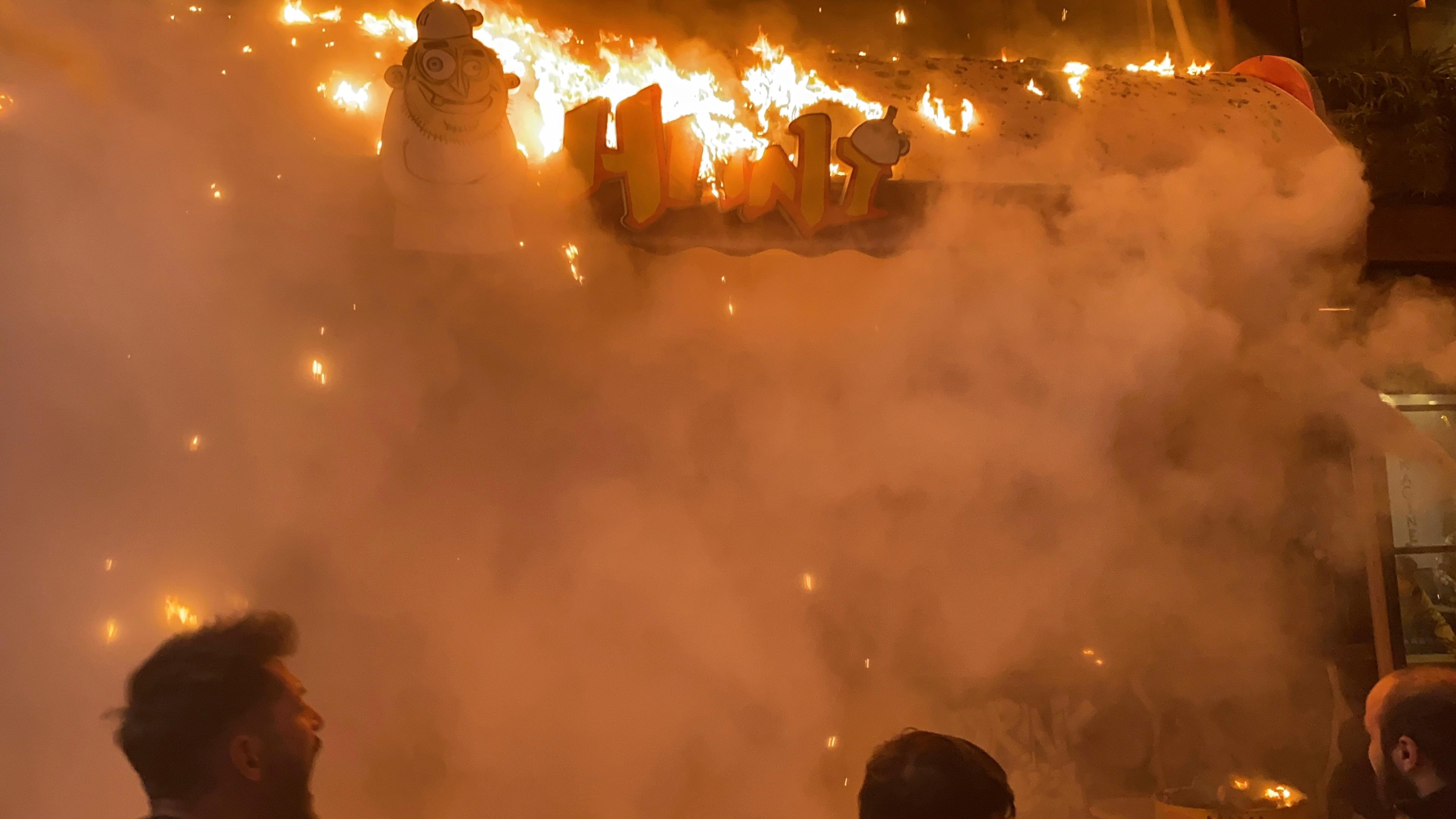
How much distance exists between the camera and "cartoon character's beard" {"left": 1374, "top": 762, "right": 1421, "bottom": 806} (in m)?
2.13

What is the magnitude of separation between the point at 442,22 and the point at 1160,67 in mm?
2434

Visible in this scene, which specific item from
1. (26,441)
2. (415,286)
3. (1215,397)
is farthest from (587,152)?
(1215,397)

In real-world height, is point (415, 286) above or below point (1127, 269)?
above

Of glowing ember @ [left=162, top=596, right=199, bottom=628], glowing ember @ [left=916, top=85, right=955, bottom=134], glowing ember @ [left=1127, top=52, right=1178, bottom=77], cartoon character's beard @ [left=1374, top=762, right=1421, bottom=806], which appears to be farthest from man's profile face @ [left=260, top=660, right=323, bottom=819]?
glowing ember @ [left=1127, top=52, right=1178, bottom=77]

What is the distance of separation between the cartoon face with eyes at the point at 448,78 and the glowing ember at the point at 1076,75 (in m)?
1.73

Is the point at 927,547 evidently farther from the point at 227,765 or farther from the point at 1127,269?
the point at 227,765

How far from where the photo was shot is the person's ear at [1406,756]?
2.12 m

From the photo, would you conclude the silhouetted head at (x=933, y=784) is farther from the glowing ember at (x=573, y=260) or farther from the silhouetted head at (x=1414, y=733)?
the glowing ember at (x=573, y=260)

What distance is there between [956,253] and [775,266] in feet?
1.77

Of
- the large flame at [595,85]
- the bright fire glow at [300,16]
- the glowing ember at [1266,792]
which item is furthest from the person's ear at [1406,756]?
the bright fire glow at [300,16]

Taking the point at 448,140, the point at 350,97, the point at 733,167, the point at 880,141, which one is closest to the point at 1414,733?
the point at 880,141

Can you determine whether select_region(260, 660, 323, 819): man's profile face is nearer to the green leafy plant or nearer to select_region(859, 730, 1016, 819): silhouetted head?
select_region(859, 730, 1016, 819): silhouetted head

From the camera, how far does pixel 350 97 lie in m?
2.19

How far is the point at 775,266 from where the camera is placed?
239 cm
